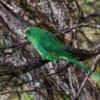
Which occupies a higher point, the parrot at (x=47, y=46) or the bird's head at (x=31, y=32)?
the bird's head at (x=31, y=32)

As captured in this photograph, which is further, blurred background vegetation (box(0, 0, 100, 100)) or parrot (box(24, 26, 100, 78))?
blurred background vegetation (box(0, 0, 100, 100))

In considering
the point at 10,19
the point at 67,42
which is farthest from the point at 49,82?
the point at 10,19

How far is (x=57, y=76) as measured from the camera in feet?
8.72

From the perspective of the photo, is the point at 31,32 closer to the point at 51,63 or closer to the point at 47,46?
the point at 47,46

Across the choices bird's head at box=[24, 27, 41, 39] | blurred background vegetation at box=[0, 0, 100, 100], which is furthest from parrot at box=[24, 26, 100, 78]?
blurred background vegetation at box=[0, 0, 100, 100]

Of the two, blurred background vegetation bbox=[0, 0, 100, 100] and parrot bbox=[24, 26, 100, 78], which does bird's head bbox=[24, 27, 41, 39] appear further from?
blurred background vegetation bbox=[0, 0, 100, 100]

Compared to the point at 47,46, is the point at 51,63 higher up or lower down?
lower down

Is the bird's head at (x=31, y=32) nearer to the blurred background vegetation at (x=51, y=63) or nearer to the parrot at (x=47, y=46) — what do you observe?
the parrot at (x=47, y=46)

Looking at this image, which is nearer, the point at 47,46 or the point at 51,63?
the point at 47,46

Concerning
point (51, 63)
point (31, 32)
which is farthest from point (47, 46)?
point (51, 63)

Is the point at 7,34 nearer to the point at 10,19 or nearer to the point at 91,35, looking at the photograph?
the point at 10,19

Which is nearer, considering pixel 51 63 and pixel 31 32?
pixel 31 32

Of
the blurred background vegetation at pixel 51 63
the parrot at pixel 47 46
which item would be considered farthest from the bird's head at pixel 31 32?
the blurred background vegetation at pixel 51 63

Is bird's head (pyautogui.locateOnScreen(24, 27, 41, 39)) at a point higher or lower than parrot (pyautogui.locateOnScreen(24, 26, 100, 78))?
higher
